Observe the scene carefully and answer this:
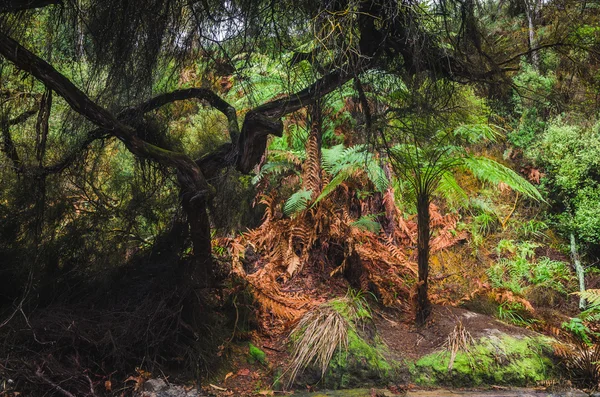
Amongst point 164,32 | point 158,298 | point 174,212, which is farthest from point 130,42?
point 158,298

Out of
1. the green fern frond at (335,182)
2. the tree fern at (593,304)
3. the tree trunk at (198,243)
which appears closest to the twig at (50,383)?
the tree trunk at (198,243)

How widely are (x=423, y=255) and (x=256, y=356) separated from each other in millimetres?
1903

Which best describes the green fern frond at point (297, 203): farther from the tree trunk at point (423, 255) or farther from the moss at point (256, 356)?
the moss at point (256, 356)

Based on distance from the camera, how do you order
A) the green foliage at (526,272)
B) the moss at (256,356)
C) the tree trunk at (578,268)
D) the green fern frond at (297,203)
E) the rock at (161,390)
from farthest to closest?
the green foliage at (526,272), the tree trunk at (578,268), the green fern frond at (297,203), the moss at (256,356), the rock at (161,390)

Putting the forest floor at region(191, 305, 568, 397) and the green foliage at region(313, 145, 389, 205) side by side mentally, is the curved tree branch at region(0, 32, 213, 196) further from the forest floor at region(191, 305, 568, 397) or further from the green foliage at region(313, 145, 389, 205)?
the green foliage at region(313, 145, 389, 205)

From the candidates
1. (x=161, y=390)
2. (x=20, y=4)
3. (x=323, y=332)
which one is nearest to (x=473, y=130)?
(x=323, y=332)

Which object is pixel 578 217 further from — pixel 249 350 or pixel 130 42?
pixel 130 42

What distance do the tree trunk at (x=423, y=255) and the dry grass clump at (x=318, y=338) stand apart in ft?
2.82

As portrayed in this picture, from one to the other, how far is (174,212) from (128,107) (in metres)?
1.03

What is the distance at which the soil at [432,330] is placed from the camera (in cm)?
426

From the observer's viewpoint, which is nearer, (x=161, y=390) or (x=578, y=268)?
(x=161, y=390)

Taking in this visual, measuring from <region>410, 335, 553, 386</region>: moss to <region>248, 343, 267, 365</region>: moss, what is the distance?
1.33 metres

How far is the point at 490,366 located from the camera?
3965mm

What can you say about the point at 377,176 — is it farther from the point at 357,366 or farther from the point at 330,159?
the point at 357,366
